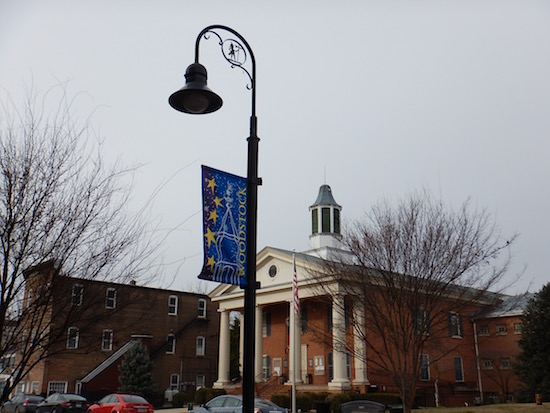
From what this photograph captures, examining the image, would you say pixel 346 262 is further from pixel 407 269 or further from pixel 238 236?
pixel 238 236

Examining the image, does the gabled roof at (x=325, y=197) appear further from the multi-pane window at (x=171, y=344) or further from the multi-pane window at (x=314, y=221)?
the multi-pane window at (x=171, y=344)

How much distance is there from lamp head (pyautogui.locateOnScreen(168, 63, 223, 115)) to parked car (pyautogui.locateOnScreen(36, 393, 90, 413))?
25.5 m

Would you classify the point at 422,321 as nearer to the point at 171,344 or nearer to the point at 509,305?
the point at 509,305

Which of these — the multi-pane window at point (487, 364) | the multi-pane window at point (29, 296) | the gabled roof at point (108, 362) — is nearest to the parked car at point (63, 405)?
the gabled roof at point (108, 362)

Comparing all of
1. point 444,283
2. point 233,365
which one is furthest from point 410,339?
point 233,365

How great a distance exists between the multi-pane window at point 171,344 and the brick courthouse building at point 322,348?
4.99 meters

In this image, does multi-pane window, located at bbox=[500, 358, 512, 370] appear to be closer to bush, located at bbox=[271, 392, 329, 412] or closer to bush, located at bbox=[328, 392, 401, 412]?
bush, located at bbox=[328, 392, 401, 412]

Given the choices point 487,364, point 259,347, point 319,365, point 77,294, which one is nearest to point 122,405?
point 77,294

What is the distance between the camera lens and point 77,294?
8.79 meters

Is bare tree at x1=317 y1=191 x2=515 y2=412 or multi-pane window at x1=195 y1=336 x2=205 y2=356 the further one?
multi-pane window at x1=195 y1=336 x2=205 y2=356

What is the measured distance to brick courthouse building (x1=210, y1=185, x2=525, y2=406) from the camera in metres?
38.3

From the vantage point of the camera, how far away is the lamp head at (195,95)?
7.11 m

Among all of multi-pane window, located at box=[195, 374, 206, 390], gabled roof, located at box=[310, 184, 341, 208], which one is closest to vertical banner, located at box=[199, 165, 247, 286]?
gabled roof, located at box=[310, 184, 341, 208]

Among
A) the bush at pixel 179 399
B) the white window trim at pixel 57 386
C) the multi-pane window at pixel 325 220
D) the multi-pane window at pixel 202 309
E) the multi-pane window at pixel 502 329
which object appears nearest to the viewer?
the white window trim at pixel 57 386
